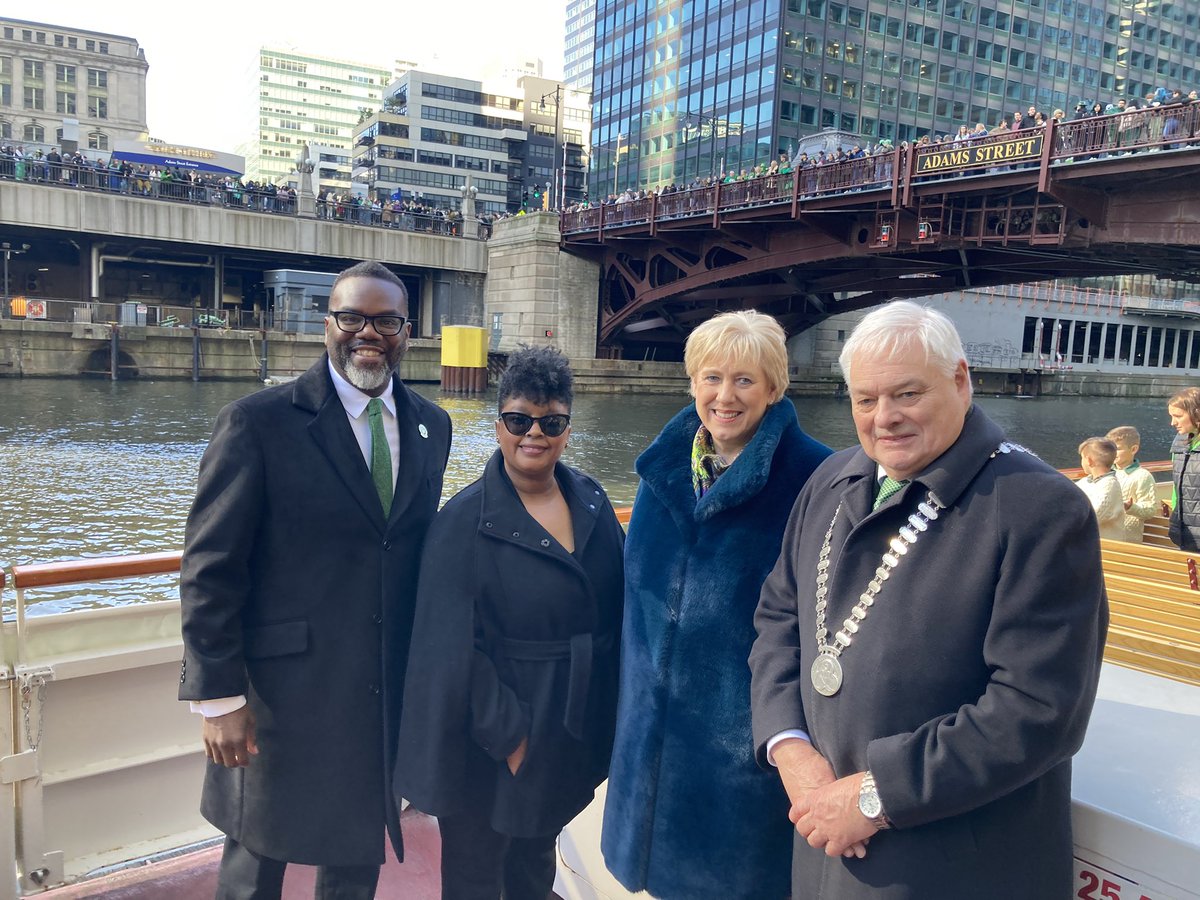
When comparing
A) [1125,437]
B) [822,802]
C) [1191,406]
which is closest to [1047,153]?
[1125,437]

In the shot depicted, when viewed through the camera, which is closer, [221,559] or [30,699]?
[221,559]

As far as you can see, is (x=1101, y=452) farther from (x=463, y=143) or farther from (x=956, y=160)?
(x=463, y=143)

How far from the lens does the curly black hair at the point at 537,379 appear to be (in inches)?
99.1

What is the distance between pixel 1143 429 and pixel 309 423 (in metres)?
37.6

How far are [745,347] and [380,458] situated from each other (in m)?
1.12

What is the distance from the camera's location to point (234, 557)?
2336 mm

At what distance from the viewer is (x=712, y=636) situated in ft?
7.55

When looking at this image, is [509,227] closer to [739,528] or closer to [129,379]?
[129,379]

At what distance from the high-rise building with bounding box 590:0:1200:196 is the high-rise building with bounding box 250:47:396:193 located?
84.1m

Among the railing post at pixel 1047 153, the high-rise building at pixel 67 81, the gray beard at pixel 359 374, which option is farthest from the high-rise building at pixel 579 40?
the gray beard at pixel 359 374

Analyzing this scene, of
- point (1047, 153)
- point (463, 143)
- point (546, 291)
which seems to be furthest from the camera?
point (463, 143)

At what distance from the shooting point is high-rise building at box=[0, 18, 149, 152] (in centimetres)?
8650

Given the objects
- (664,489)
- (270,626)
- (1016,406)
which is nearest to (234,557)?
(270,626)

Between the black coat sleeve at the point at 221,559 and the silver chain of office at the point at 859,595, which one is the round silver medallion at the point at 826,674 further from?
the black coat sleeve at the point at 221,559
